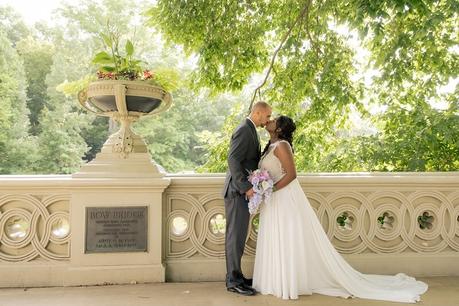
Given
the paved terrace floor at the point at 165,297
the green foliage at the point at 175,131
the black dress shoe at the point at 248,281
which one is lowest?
the paved terrace floor at the point at 165,297

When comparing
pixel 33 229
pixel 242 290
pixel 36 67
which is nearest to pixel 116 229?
pixel 33 229

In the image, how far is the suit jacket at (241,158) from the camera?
14.9 ft

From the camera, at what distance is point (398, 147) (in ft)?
28.8

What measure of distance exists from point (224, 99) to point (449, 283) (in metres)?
38.0

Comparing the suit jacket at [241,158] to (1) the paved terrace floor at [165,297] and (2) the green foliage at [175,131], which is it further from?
(2) the green foliage at [175,131]

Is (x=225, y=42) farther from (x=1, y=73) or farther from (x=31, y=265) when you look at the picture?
(x=1, y=73)

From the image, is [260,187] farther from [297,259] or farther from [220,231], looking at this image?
[220,231]

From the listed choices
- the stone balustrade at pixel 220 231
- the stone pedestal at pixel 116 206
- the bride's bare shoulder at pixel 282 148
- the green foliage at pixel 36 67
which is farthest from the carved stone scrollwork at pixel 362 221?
the green foliage at pixel 36 67

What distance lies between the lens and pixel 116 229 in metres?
4.91

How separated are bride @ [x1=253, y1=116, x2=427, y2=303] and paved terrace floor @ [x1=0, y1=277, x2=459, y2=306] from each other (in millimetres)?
147

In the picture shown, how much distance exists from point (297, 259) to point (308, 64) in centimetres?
631

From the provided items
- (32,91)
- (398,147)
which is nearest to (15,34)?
(32,91)

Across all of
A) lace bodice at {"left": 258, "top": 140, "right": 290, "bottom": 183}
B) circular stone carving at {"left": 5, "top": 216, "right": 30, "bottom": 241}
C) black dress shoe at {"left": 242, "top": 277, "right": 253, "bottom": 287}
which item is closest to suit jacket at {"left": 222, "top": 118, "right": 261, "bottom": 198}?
lace bodice at {"left": 258, "top": 140, "right": 290, "bottom": 183}

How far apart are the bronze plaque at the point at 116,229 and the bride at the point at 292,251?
1.41 m
